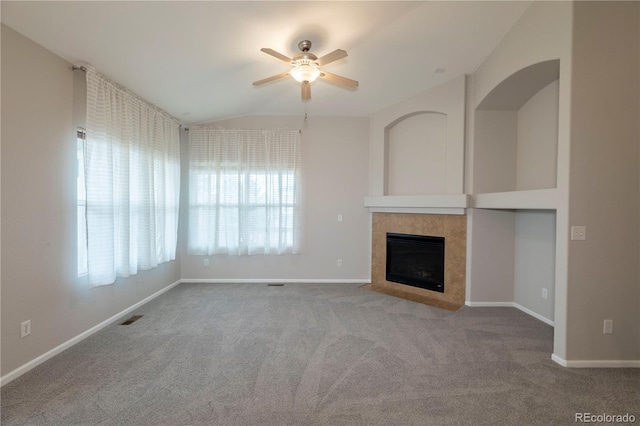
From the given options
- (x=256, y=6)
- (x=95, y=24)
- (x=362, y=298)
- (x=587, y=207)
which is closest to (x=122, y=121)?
(x=95, y=24)

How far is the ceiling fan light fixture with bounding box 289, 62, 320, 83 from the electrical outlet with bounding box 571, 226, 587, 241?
2.62m

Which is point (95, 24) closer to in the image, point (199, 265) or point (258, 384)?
point (258, 384)

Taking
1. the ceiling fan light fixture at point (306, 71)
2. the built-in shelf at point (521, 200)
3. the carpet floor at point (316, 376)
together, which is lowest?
the carpet floor at point (316, 376)

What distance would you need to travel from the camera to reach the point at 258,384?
2.09m

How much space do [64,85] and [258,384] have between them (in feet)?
10.5

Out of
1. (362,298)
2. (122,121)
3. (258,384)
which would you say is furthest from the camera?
(362,298)

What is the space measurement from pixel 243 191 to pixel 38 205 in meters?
2.70

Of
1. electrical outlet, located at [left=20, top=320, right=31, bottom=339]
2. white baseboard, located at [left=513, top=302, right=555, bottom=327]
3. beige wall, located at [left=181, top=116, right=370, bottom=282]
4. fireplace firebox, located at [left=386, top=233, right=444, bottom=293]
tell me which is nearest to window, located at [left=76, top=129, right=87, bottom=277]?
electrical outlet, located at [left=20, top=320, right=31, bottom=339]

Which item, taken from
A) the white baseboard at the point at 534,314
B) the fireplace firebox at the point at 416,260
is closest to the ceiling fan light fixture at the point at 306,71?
the fireplace firebox at the point at 416,260

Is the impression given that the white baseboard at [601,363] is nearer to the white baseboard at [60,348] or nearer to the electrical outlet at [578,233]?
the electrical outlet at [578,233]

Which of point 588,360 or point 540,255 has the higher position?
point 540,255

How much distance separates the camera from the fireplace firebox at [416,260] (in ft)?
13.6

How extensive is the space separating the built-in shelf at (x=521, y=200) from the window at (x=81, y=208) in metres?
4.43

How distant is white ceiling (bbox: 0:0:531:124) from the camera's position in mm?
2139
